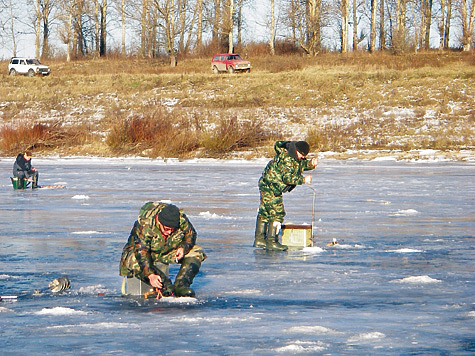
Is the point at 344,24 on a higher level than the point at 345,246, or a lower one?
higher

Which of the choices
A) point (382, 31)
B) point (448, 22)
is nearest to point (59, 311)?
point (382, 31)

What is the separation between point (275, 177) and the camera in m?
11.2

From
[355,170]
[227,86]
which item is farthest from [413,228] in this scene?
[227,86]

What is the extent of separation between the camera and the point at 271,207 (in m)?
11.4

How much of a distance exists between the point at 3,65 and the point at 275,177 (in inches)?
2558

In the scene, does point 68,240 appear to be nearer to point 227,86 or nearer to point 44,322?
point 44,322

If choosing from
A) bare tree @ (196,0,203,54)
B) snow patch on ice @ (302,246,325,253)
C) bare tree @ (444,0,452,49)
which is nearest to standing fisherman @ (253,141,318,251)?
snow patch on ice @ (302,246,325,253)

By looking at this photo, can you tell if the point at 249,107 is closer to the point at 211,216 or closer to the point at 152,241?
the point at 211,216

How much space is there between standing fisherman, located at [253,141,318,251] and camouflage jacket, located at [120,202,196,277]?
3.28m

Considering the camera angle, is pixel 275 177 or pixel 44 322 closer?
pixel 44 322

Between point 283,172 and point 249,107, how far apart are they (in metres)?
33.3

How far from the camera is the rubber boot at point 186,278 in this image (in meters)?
8.08

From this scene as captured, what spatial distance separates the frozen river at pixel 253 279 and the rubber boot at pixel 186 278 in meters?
0.12

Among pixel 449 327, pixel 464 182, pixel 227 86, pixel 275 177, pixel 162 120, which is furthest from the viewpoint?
pixel 227 86
